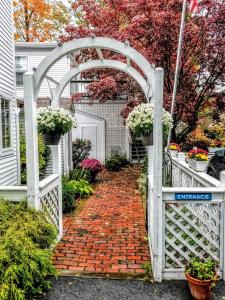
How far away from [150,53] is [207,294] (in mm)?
7696

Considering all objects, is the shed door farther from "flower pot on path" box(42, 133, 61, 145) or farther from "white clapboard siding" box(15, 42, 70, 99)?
"flower pot on path" box(42, 133, 61, 145)

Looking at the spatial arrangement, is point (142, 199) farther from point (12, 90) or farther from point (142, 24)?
point (142, 24)

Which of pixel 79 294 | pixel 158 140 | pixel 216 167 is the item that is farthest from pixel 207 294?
pixel 216 167

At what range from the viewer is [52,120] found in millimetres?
4293

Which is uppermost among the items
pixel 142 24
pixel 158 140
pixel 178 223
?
pixel 142 24

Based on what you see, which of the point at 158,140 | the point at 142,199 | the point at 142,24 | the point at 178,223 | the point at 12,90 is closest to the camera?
the point at 158,140

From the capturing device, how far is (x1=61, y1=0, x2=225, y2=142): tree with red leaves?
8953 mm

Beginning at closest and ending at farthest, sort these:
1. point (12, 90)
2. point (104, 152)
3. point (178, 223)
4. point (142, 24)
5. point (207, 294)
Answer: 1. point (207, 294)
2. point (178, 223)
3. point (12, 90)
4. point (142, 24)
5. point (104, 152)

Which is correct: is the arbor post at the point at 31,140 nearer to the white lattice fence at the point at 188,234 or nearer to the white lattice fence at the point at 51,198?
the white lattice fence at the point at 51,198

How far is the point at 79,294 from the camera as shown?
327cm

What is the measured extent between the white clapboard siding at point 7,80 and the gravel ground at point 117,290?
4540mm

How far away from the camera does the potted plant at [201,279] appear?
3.09 meters

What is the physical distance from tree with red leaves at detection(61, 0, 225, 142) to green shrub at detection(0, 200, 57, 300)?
6535mm

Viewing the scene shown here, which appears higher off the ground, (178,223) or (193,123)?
(193,123)
